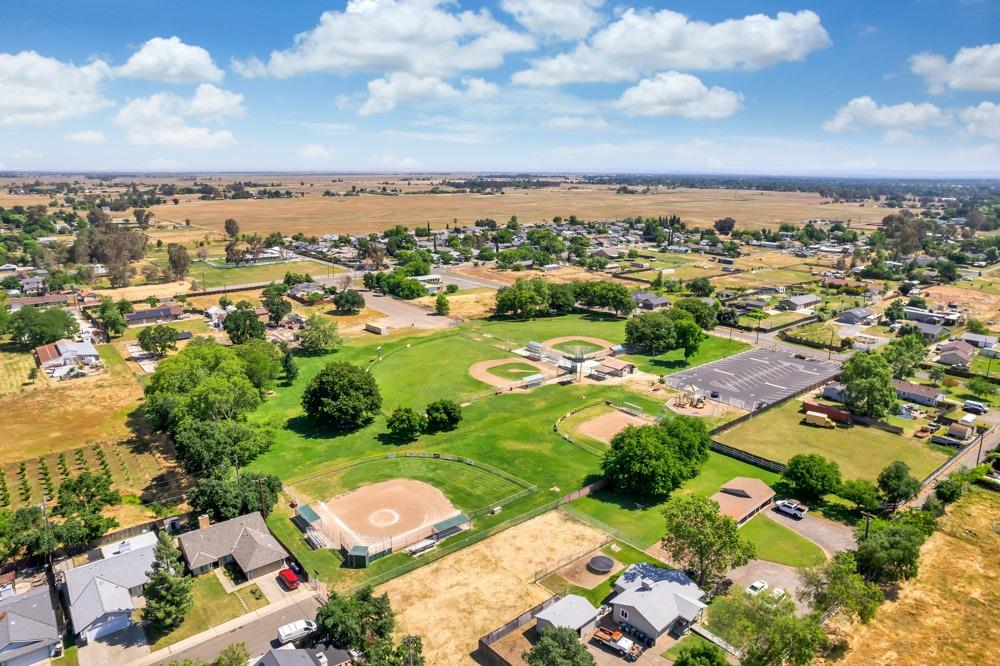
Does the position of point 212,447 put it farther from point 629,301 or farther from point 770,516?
point 629,301

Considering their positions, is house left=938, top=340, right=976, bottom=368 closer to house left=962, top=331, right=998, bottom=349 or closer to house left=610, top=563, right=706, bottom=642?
house left=962, top=331, right=998, bottom=349

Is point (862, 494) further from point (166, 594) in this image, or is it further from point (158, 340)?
point (158, 340)

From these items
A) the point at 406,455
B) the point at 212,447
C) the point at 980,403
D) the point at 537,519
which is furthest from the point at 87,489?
the point at 980,403

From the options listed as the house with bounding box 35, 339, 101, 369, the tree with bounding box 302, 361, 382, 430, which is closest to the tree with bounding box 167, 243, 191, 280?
the house with bounding box 35, 339, 101, 369

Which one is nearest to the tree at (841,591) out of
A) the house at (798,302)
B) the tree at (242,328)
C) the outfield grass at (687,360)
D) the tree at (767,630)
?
the tree at (767,630)

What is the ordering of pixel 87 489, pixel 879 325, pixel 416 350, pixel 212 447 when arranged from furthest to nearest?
pixel 879 325 → pixel 416 350 → pixel 212 447 → pixel 87 489
